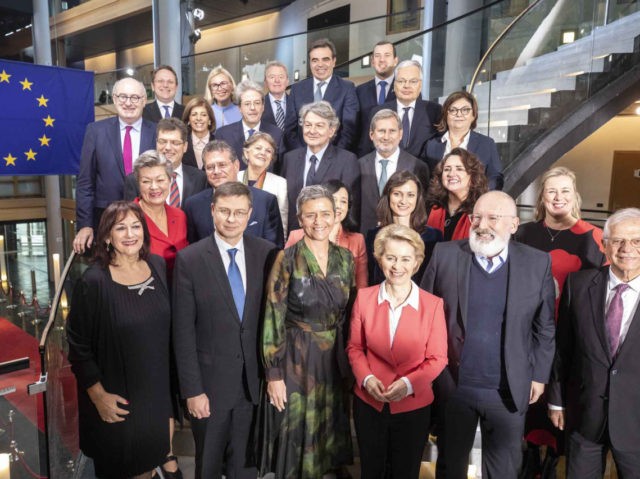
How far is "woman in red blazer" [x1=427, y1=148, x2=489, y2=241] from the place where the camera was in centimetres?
305

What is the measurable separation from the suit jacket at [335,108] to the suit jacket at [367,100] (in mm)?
62

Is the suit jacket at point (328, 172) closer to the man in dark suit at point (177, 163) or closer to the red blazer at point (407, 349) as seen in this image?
the man in dark suit at point (177, 163)

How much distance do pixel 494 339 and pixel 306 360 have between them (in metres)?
0.88

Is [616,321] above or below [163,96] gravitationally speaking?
below

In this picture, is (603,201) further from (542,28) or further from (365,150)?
(365,150)

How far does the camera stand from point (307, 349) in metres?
2.49

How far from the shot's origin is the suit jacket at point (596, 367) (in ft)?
7.45

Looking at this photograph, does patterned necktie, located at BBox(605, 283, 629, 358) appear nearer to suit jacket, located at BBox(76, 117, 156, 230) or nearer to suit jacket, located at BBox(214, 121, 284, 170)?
suit jacket, located at BBox(214, 121, 284, 170)

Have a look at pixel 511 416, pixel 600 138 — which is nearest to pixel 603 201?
pixel 600 138

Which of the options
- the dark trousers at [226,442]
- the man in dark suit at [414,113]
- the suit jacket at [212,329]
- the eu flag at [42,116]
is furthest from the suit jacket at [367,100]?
the eu flag at [42,116]

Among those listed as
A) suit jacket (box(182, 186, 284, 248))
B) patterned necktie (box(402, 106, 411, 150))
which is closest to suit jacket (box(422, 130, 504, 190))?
patterned necktie (box(402, 106, 411, 150))

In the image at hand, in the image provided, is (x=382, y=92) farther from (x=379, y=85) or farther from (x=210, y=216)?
(x=210, y=216)

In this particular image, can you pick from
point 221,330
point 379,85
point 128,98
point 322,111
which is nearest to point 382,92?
point 379,85

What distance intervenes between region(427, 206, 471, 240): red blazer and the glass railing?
224 cm
